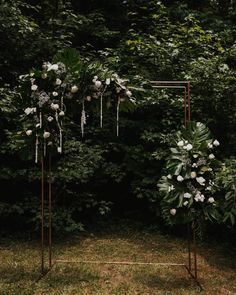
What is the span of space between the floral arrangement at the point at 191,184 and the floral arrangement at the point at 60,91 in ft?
2.90

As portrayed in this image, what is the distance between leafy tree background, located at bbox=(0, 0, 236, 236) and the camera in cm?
612

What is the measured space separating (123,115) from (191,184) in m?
3.21

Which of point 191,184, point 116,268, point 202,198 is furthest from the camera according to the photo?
point 116,268

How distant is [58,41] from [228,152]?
327cm

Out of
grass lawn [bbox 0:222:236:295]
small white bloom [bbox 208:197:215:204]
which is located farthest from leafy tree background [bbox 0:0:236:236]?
small white bloom [bbox 208:197:215:204]

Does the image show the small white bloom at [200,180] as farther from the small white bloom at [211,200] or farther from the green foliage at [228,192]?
the green foliage at [228,192]

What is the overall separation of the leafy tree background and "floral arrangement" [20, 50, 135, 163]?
1400 millimetres

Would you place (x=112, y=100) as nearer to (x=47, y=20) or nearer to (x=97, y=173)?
(x=97, y=173)

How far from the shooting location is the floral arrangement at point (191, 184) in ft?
13.8

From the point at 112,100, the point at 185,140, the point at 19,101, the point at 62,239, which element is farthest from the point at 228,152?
the point at 19,101

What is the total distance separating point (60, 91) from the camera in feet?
14.3

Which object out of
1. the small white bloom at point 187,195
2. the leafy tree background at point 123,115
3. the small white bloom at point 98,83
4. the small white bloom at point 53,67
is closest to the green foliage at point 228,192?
the small white bloom at point 187,195

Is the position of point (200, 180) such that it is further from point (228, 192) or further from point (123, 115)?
point (123, 115)

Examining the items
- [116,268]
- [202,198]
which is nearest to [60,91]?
[202,198]
